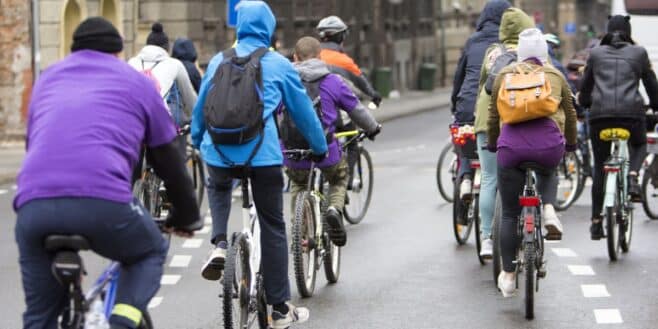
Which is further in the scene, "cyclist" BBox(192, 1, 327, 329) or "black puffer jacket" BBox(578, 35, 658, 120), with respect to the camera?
"black puffer jacket" BBox(578, 35, 658, 120)

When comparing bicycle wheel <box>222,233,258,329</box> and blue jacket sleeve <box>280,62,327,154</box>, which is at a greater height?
blue jacket sleeve <box>280,62,327,154</box>

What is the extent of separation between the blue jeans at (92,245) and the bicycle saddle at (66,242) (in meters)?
0.02

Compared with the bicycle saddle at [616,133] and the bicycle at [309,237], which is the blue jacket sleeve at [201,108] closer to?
the bicycle at [309,237]

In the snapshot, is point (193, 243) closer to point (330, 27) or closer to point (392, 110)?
point (330, 27)

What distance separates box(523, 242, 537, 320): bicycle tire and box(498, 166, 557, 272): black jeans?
243 millimetres

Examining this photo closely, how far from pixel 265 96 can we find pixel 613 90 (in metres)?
4.71

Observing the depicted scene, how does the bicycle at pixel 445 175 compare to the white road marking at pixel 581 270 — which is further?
the bicycle at pixel 445 175

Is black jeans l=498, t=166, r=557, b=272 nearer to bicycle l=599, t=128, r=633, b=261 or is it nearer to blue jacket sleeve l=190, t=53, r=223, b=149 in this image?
blue jacket sleeve l=190, t=53, r=223, b=149

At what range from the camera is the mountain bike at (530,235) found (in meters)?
9.92

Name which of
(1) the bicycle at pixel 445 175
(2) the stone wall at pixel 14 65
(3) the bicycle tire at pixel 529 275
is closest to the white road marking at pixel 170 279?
(3) the bicycle tire at pixel 529 275

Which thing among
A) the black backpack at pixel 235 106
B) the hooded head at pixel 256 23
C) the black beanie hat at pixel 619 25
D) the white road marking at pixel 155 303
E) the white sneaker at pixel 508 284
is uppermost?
the hooded head at pixel 256 23

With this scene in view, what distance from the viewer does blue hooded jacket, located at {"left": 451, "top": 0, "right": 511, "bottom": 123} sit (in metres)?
13.0

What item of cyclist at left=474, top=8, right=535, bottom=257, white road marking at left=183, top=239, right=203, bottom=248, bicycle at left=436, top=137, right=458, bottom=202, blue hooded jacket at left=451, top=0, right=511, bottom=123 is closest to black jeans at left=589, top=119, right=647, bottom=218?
blue hooded jacket at left=451, top=0, right=511, bottom=123

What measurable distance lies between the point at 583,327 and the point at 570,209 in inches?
285
